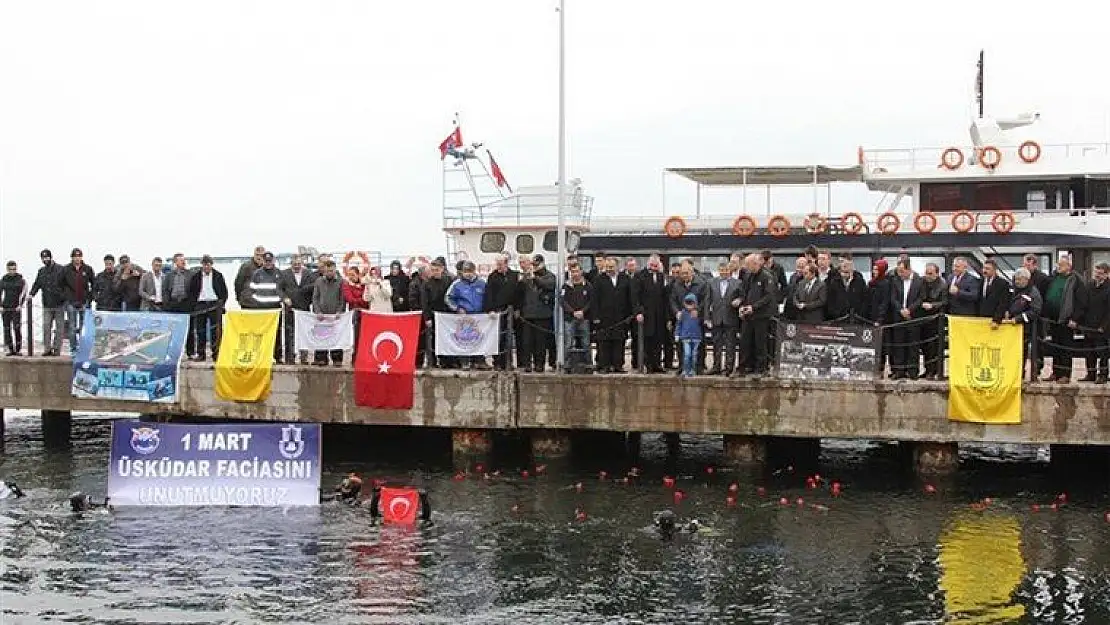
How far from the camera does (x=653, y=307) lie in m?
21.4

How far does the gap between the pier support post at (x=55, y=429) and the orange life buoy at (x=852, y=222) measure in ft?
56.0

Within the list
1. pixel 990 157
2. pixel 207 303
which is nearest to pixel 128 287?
pixel 207 303

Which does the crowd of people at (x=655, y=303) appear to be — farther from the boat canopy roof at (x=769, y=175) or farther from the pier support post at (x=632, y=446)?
the boat canopy roof at (x=769, y=175)

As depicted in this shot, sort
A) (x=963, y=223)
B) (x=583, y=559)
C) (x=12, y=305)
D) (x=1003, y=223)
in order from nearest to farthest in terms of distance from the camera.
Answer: (x=583, y=559)
(x=12, y=305)
(x=1003, y=223)
(x=963, y=223)

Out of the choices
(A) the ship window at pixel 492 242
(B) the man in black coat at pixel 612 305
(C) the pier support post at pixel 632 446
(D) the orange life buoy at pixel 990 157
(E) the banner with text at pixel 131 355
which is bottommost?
(C) the pier support post at pixel 632 446

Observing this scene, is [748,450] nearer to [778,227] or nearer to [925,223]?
[778,227]

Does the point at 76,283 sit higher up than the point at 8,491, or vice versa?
the point at 76,283

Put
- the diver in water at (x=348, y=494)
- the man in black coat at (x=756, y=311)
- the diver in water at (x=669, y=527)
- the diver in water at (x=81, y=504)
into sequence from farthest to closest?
the man in black coat at (x=756, y=311), the diver in water at (x=348, y=494), the diver in water at (x=81, y=504), the diver in water at (x=669, y=527)

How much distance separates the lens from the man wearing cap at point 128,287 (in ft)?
79.6

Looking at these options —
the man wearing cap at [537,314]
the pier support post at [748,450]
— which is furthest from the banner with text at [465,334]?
the pier support post at [748,450]

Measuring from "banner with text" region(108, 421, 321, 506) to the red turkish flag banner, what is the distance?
4.63 ft

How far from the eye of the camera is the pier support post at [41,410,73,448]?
85.9 feet

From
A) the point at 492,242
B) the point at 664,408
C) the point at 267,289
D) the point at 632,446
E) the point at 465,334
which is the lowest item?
the point at 632,446

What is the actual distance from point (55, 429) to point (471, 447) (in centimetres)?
957
